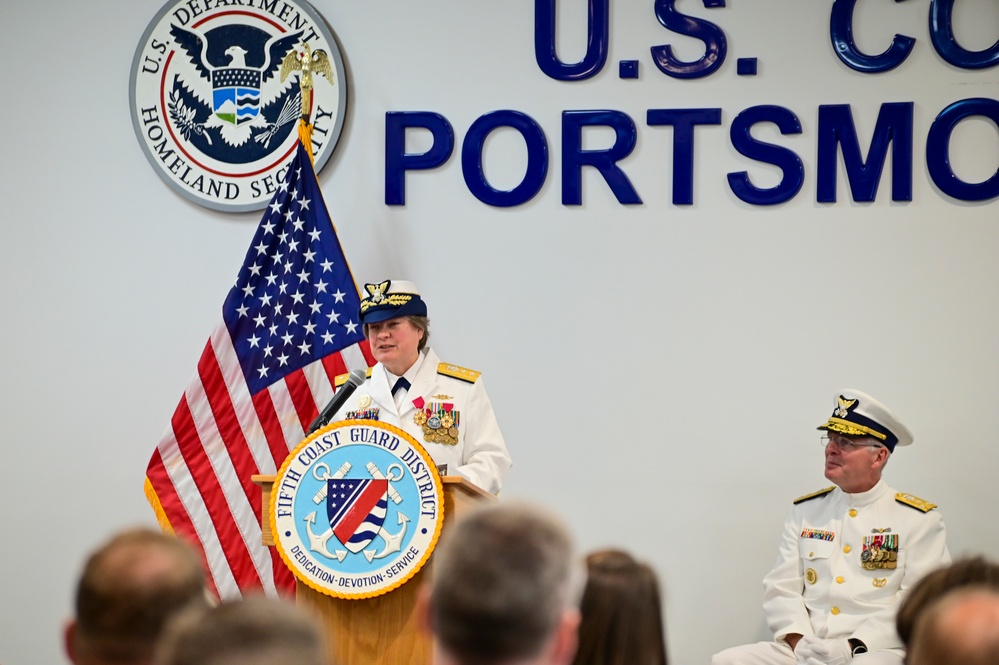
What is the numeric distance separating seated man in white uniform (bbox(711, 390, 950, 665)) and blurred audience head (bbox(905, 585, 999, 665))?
2.77m

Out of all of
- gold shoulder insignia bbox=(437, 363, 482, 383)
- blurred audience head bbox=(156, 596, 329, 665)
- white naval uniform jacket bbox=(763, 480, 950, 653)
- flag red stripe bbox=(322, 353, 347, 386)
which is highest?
blurred audience head bbox=(156, 596, 329, 665)

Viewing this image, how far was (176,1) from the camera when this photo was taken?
→ 5.10 meters

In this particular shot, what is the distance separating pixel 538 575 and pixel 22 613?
4.36 metres

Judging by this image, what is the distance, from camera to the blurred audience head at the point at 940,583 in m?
1.49

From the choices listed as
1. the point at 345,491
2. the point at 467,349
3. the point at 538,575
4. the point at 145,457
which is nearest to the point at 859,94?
the point at 467,349

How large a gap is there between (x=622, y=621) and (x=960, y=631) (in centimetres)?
52

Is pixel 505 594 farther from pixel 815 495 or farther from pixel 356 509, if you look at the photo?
pixel 815 495

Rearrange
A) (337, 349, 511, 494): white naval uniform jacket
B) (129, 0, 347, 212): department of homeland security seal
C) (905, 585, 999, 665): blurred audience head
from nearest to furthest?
(905, 585, 999, 665): blurred audience head → (337, 349, 511, 494): white naval uniform jacket → (129, 0, 347, 212): department of homeland security seal

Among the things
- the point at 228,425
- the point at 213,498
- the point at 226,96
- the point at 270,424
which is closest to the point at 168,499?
the point at 213,498

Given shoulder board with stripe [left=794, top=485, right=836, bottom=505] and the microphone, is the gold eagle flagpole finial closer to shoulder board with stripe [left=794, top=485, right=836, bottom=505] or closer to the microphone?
the microphone

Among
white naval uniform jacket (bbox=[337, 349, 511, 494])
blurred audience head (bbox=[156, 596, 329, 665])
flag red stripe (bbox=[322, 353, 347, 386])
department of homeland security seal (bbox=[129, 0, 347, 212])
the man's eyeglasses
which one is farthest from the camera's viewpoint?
department of homeland security seal (bbox=[129, 0, 347, 212])

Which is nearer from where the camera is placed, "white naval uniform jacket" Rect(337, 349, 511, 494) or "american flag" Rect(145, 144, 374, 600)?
"white naval uniform jacket" Rect(337, 349, 511, 494)

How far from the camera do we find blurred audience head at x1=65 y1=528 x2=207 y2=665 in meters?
1.37

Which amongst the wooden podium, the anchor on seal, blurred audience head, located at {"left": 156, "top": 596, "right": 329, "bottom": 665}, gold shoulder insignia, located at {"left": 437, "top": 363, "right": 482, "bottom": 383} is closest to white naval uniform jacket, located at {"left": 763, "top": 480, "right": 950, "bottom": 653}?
gold shoulder insignia, located at {"left": 437, "top": 363, "right": 482, "bottom": 383}
